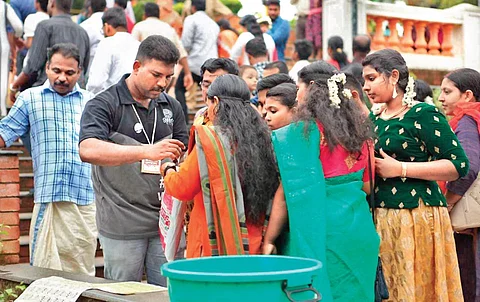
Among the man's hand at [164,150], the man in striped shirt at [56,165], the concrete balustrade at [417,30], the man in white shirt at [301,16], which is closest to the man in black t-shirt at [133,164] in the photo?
the man's hand at [164,150]

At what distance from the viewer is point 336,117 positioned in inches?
196

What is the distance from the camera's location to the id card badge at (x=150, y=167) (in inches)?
227

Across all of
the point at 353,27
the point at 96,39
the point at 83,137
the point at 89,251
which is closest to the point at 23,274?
the point at 89,251

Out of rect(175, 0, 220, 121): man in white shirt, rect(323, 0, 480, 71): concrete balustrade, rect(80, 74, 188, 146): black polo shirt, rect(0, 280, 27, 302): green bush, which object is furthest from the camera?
rect(323, 0, 480, 71): concrete balustrade

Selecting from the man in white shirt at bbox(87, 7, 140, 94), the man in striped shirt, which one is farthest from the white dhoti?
Result: the man in white shirt at bbox(87, 7, 140, 94)

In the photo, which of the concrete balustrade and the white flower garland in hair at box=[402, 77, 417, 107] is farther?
the concrete balustrade

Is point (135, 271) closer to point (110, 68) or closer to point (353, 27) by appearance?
point (110, 68)

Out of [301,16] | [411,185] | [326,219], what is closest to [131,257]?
[326,219]

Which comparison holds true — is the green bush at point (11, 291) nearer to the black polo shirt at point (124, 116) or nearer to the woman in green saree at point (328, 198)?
the black polo shirt at point (124, 116)

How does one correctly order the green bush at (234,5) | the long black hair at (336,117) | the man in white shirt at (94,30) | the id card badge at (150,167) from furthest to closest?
the green bush at (234,5) < the man in white shirt at (94,30) < the id card badge at (150,167) < the long black hair at (336,117)

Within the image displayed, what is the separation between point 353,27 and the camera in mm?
13773

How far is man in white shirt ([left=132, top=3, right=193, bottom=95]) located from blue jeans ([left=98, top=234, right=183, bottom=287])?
4.55 metres

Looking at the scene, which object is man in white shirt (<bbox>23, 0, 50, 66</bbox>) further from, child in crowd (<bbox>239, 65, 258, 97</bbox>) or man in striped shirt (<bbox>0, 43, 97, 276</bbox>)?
man in striped shirt (<bbox>0, 43, 97, 276</bbox>)

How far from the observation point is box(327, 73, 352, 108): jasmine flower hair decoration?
16.4 feet
